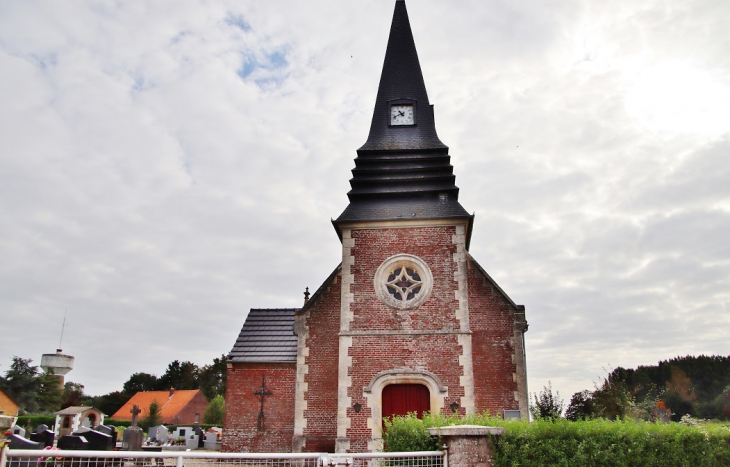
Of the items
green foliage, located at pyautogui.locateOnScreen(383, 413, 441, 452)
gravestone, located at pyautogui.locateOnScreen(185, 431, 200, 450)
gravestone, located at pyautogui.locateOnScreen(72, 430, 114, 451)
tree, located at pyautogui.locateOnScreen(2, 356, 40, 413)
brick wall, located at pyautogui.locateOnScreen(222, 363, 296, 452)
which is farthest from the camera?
tree, located at pyautogui.locateOnScreen(2, 356, 40, 413)

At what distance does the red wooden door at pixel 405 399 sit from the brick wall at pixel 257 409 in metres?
2.79

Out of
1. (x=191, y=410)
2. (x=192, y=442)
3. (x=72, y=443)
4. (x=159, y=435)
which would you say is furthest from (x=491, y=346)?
(x=191, y=410)

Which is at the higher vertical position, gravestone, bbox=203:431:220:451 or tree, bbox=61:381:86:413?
tree, bbox=61:381:86:413

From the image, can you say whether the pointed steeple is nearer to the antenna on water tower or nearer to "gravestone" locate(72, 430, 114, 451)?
"gravestone" locate(72, 430, 114, 451)

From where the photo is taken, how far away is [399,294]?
14.4 meters

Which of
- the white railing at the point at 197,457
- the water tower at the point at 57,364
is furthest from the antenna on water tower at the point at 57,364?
the white railing at the point at 197,457

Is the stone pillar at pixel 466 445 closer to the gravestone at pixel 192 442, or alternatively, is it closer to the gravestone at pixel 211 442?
the gravestone at pixel 211 442

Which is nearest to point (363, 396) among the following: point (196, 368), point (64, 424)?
point (64, 424)

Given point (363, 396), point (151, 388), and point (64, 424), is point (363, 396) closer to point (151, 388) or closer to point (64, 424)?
point (64, 424)

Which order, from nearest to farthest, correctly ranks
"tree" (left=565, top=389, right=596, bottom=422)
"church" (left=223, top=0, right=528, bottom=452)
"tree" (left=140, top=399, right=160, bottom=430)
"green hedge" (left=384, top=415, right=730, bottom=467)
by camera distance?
"green hedge" (left=384, top=415, right=730, bottom=467) < "church" (left=223, top=0, right=528, bottom=452) < "tree" (left=565, top=389, right=596, bottom=422) < "tree" (left=140, top=399, right=160, bottom=430)

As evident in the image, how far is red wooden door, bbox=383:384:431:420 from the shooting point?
1353 centimetres

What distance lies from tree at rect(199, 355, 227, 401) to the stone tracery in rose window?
48553 millimetres

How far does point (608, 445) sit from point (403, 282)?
799cm

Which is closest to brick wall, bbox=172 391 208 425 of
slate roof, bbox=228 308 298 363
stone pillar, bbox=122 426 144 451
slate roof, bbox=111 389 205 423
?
slate roof, bbox=111 389 205 423
